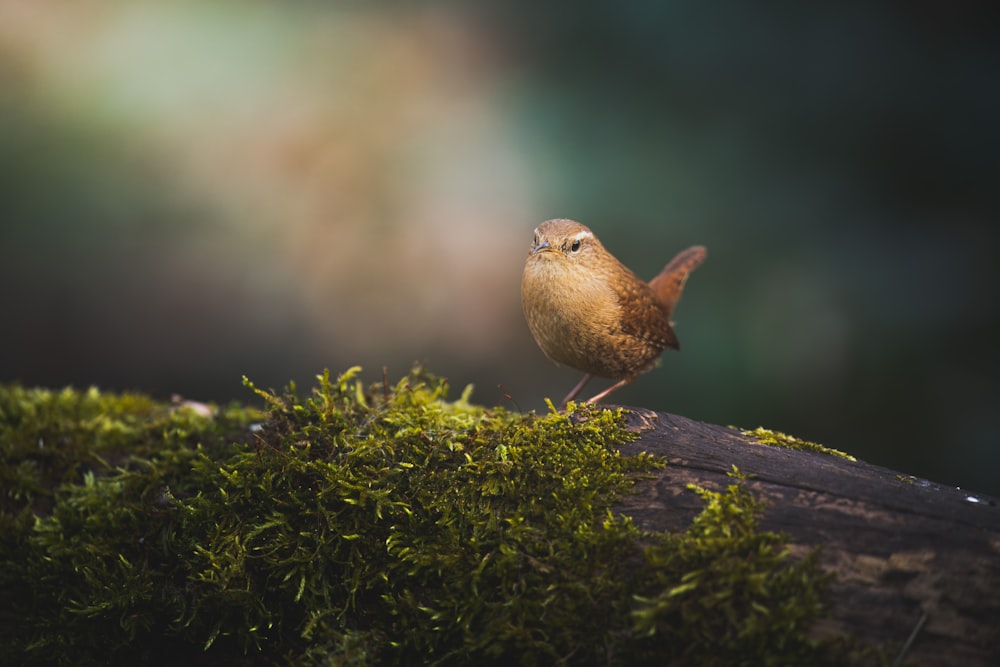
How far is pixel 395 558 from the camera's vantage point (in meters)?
2.08

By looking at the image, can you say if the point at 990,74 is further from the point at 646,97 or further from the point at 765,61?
the point at 646,97

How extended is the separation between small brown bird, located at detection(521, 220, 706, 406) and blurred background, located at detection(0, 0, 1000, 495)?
2.25m

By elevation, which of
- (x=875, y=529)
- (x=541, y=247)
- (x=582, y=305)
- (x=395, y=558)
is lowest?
(x=395, y=558)

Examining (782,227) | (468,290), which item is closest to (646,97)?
(782,227)

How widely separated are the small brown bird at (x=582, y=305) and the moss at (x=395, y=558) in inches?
A: 20.2

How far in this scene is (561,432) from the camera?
2.22 metres

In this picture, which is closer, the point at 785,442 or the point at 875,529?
the point at 875,529

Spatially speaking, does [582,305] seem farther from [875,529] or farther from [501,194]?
[501,194]

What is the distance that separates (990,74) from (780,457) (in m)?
4.36

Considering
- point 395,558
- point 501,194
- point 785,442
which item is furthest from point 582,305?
point 501,194

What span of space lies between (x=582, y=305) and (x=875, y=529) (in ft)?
4.68

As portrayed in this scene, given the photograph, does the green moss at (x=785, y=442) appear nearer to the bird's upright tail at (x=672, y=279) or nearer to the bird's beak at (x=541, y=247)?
the bird's beak at (x=541, y=247)

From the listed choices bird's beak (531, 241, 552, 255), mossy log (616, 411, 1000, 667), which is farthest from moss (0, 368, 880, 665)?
bird's beak (531, 241, 552, 255)

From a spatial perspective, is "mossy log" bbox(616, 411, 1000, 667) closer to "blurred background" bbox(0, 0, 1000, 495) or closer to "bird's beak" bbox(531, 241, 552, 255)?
"bird's beak" bbox(531, 241, 552, 255)
